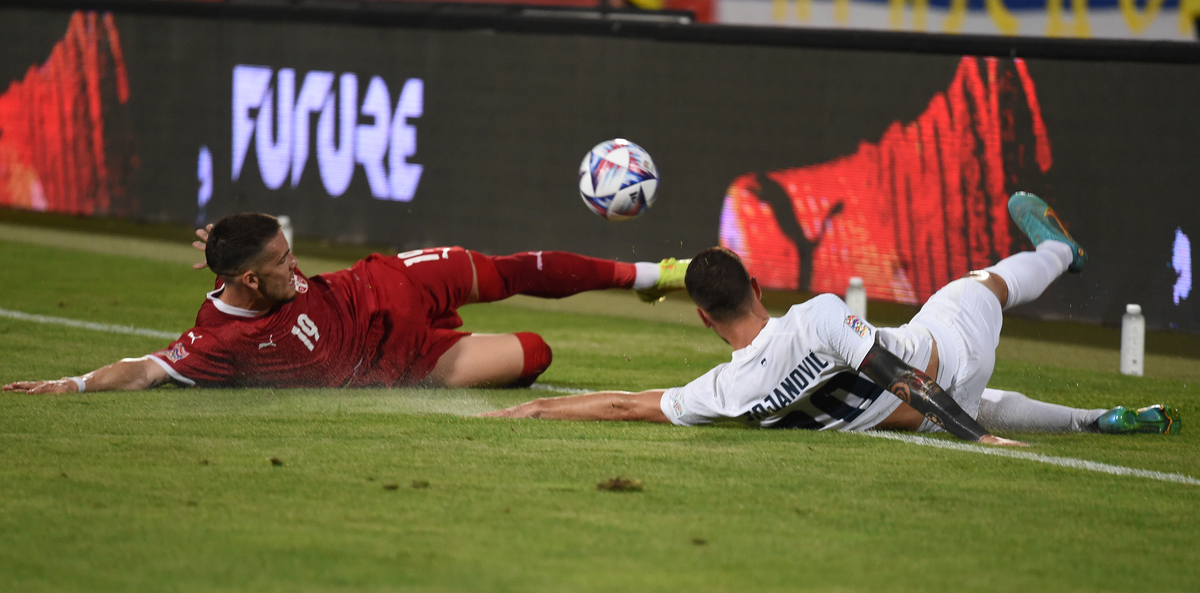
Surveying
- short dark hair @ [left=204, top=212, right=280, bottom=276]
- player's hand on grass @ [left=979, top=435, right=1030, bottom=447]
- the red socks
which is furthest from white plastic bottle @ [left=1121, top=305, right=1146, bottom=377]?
short dark hair @ [left=204, top=212, right=280, bottom=276]

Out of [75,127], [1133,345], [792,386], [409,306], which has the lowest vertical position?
[1133,345]

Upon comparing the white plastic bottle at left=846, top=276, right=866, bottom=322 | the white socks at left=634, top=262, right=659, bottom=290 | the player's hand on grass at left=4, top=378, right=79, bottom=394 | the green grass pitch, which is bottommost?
the green grass pitch

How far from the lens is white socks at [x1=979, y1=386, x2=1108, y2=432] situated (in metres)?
5.97

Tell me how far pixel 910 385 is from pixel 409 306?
2504 millimetres

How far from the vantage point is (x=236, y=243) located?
242 inches

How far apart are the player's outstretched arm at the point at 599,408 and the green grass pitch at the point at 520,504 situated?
3.4 inches

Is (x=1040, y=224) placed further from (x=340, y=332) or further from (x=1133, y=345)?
(x=340, y=332)

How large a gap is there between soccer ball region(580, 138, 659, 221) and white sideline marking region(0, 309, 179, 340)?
2878 mm

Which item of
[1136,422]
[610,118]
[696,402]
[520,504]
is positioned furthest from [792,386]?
[610,118]

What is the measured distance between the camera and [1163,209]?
9055 millimetres

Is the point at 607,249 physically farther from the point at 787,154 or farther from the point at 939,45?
the point at 939,45

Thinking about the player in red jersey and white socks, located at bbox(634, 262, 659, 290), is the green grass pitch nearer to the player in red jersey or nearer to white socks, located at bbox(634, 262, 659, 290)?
the player in red jersey

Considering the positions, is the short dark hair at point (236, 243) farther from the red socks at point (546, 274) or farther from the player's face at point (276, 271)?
the red socks at point (546, 274)

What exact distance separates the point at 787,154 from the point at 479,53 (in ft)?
10.5
